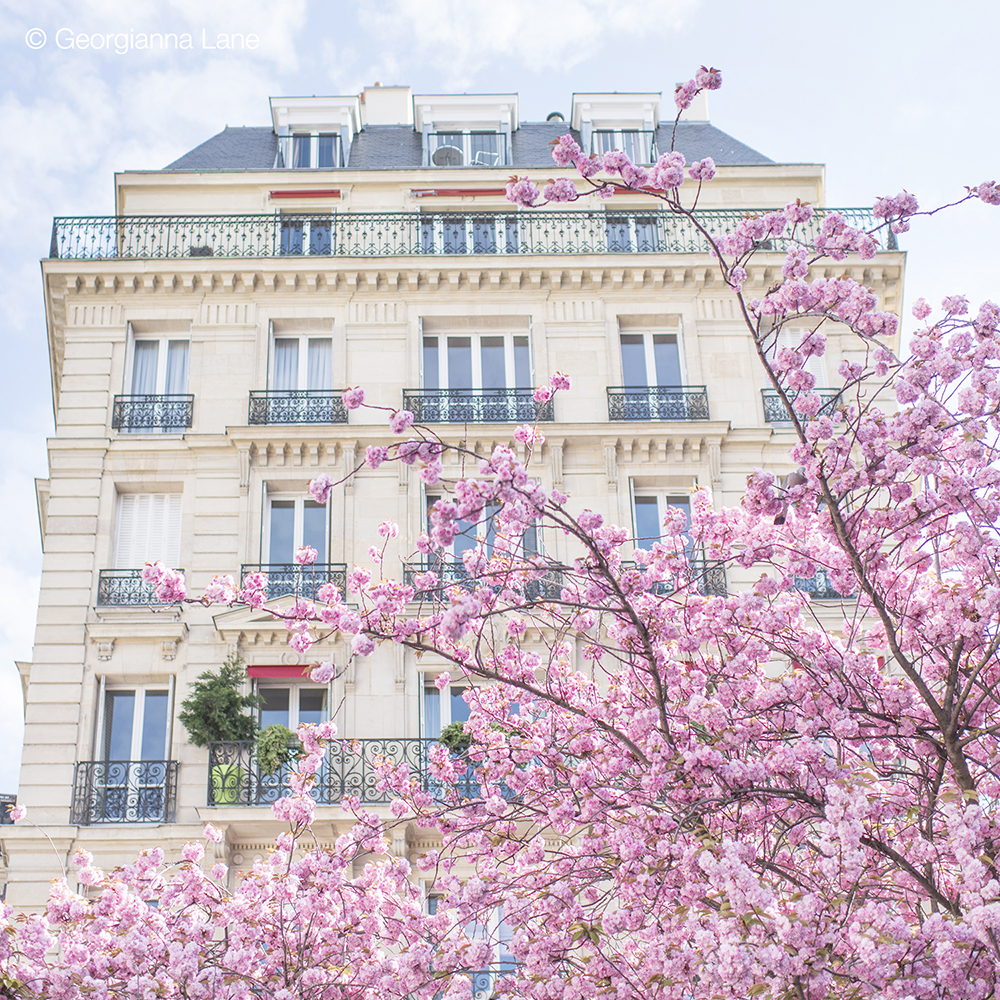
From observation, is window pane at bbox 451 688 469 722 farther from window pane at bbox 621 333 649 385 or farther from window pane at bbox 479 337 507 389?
window pane at bbox 621 333 649 385

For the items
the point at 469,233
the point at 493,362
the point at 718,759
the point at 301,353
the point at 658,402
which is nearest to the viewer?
the point at 718,759

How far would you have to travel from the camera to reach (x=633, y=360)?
19.3m

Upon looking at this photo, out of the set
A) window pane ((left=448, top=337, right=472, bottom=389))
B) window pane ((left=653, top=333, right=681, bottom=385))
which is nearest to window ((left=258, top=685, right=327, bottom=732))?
window pane ((left=448, top=337, right=472, bottom=389))

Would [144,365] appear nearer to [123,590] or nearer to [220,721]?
[123,590]

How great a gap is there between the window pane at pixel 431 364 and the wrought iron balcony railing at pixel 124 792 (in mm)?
6371

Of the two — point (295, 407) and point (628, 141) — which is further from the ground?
point (628, 141)

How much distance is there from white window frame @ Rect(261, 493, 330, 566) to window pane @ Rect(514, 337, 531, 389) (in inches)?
132

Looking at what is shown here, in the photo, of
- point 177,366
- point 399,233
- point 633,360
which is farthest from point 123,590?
point 633,360

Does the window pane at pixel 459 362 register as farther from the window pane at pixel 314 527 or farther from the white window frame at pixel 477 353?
the window pane at pixel 314 527

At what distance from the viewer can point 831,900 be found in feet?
25.9

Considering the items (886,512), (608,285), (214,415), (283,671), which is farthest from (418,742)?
(886,512)

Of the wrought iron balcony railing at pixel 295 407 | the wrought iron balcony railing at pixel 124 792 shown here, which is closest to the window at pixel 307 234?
the wrought iron balcony railing at pixel 295 407

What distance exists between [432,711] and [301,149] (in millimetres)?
10389

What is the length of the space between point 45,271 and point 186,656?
623cm
